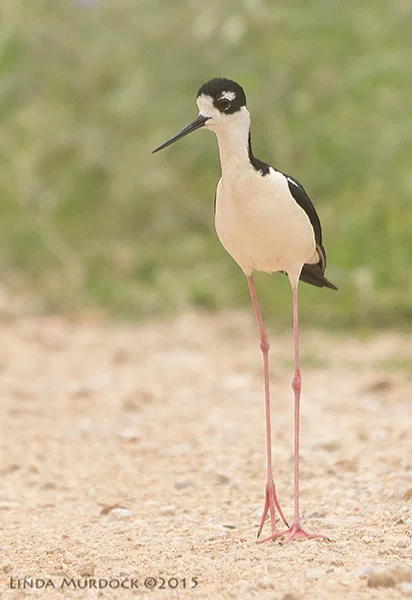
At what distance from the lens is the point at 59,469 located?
3.95 m

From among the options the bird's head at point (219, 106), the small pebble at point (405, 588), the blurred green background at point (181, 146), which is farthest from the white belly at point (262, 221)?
the blurred green background at point (181, 146)

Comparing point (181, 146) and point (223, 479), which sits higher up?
point (181, 146)

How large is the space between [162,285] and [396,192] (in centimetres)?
153

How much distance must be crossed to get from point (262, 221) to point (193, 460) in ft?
4.67

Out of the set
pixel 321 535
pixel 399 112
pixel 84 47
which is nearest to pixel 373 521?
pixel 321 535

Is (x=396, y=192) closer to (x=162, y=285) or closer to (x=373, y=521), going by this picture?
(x=162, y=285)

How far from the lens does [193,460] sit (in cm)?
403

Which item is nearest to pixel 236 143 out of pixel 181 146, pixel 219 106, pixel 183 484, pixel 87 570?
pixel 219 106

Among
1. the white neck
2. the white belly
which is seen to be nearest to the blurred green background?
the white belly

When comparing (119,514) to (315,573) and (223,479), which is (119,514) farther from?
(315,573)

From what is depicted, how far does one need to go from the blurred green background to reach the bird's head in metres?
2.92

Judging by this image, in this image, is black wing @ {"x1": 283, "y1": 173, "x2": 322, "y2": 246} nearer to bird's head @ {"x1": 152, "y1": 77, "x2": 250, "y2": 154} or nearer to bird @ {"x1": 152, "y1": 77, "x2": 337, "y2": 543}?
bird @ {"x1": 152, "y1": 77, "x2": 337, "y2": 543}

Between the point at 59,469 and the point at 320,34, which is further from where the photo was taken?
the point at 320,34

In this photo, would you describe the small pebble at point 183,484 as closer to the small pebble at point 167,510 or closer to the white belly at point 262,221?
the small pebble at point 167,510
